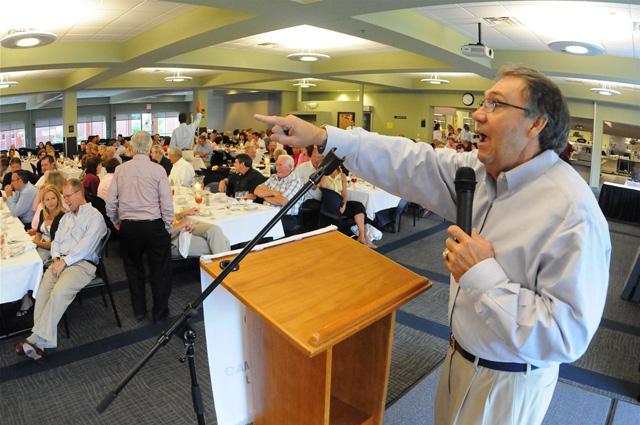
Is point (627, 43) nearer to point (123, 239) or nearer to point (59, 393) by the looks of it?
point (123, 239)

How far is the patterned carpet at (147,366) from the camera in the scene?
3.03 m

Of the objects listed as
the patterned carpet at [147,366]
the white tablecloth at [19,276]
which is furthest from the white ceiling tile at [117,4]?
the white tablecloth at [19,276]

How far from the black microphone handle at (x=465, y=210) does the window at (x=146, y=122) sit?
92.8 ft

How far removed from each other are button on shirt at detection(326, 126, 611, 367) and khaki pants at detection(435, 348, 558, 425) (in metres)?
0.07

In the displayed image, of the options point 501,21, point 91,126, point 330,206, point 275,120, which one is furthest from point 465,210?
point 91,126

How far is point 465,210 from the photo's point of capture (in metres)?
1.29

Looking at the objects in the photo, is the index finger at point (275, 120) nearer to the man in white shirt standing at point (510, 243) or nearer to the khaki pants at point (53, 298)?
the man in white shirt standing at point (510, 243)

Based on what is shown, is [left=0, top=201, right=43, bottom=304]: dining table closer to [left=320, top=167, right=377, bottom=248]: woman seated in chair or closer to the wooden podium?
the wooden podium

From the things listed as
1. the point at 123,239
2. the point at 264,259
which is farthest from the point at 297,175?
the point at 264,259

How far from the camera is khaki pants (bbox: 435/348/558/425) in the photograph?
4.61ft

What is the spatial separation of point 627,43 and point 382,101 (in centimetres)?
1399

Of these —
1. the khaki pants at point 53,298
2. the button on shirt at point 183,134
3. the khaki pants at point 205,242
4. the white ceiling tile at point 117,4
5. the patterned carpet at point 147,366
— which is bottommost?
the patterned carpet at point 147,366

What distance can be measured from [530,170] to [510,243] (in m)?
0.22

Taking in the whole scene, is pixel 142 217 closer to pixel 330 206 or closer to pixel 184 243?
pixel 184 243
